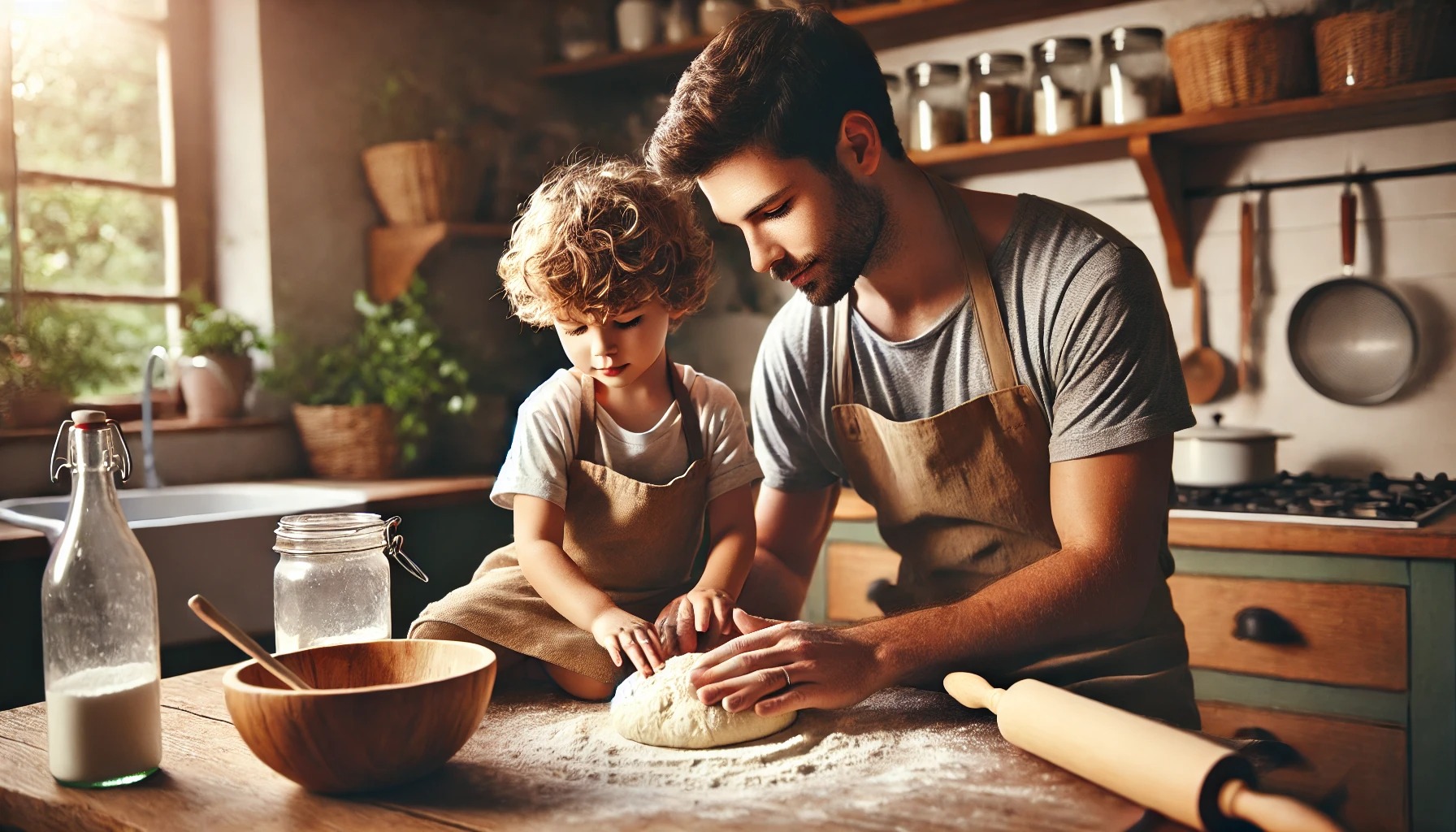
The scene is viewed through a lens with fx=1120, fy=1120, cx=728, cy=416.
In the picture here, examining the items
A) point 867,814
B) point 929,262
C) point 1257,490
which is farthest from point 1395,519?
point 867,814

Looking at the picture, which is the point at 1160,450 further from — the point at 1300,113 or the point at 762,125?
the point at 1300,113

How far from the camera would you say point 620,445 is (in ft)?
4.26

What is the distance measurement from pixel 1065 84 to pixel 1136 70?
0.50ft

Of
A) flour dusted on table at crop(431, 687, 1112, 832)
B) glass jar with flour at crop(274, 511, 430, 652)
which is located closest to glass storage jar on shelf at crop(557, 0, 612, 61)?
glass jar with flour at crop(274, 511, 430, 652)

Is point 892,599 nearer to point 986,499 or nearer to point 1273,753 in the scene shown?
point 986,499

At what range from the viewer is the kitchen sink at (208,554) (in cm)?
194

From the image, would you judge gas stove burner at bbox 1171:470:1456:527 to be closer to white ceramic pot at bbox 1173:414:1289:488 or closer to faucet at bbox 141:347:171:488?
white ceramic pot at bbox 1173:414:1289:488

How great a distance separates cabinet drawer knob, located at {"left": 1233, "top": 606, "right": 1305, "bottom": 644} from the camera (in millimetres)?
2012

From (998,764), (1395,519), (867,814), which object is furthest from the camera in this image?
(1395,519)

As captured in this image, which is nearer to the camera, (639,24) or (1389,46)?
(1389,46)

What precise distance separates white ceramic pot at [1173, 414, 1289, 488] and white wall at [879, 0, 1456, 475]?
11.2 inches

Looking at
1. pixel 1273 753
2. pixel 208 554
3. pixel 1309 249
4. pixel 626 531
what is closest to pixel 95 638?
pixel 626 531

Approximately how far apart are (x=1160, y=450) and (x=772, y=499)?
0.53 m

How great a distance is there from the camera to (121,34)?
2.74 m
